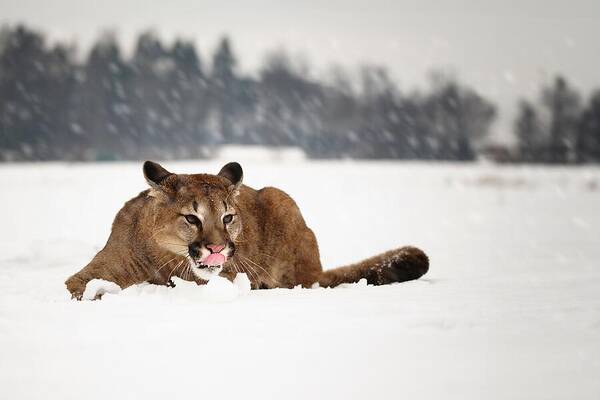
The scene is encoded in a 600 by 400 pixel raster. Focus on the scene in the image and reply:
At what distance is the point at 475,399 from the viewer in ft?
10.8

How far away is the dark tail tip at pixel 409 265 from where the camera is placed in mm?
6754

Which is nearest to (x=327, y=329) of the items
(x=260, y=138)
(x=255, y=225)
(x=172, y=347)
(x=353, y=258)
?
(x=172, y=347)

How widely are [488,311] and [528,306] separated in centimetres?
46

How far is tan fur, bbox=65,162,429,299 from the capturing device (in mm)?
5828

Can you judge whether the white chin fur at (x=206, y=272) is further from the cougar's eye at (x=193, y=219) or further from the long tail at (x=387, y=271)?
the long tail at (x=387, y=271)

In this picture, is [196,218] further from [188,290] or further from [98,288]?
[98,288]

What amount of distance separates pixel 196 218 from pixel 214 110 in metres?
56.7

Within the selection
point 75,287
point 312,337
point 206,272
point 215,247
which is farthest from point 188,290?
point 312,337

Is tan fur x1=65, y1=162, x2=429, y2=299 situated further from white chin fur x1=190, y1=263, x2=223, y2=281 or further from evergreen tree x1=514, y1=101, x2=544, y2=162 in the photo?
evergreen tree x1=514, y1=101, x2=544, y2=162

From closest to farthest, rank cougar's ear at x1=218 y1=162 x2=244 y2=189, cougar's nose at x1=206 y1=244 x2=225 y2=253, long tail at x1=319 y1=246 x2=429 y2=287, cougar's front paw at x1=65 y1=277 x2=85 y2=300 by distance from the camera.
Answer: cougar's nose at x1=206 y1=244 x2=225 y2=253
cougar's front paw at x1=65 y1=277 x2=85 y2=300
cougar's ear at x1=218 y1=162 x2=244 y2=189
long tail at x1=319 y1=246 x2=429 y2=287

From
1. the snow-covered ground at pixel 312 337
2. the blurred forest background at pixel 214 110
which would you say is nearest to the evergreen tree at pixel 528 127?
the blurred forest background at pixel 214 110

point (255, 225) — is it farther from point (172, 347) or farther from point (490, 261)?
point (490, 261)

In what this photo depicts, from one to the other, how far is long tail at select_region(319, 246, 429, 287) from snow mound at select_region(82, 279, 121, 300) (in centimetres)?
215

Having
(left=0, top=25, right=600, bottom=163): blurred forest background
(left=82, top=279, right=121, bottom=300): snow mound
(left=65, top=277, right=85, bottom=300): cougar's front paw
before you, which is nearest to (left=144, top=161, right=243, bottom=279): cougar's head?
(left=82, top=279, right=121, bottom=300): snow mound
